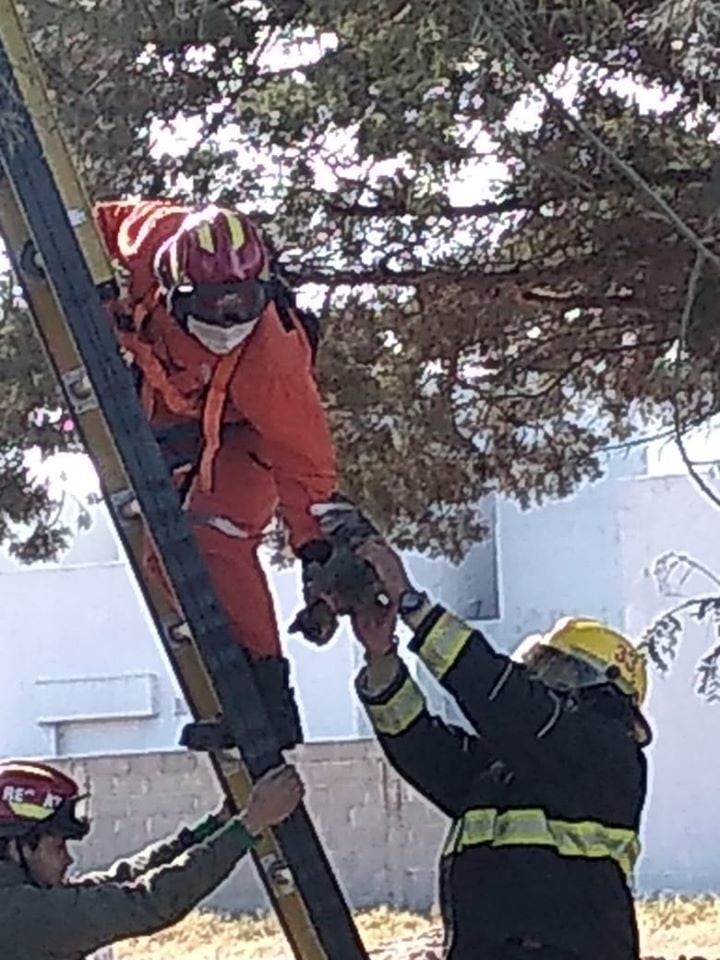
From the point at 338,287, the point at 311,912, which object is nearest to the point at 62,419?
the point at 338,287

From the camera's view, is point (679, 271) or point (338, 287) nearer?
point (679, 271)

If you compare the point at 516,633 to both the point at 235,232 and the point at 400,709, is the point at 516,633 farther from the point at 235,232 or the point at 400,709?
the point at 235,232

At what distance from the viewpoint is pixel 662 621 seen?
5.51 meters

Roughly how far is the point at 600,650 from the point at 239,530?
2.59 feet

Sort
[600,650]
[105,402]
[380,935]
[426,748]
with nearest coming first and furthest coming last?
[105,402] < [600,650] < [426,748] < [380,935]

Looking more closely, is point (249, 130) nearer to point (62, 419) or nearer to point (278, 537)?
point (62, 419)

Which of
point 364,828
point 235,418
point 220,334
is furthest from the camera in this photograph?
point 364,828

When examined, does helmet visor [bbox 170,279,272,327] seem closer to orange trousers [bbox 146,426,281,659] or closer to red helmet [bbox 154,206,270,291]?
red helmet [bbox 154,206,270,291]

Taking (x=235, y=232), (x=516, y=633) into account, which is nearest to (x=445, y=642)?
(x=235, y=232)

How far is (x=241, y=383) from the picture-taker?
4.31 meters

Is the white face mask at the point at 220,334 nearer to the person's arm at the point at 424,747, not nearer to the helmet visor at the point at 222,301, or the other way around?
the helmet visor at the point at 222,301

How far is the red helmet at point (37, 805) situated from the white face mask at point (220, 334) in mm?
977

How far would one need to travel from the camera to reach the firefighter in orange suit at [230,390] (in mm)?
4230

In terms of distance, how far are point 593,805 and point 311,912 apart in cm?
60
